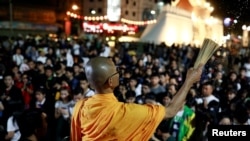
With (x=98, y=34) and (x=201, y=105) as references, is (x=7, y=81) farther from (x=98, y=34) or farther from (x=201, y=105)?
(x=98, y=34)

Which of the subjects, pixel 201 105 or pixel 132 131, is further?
pixel 201 105

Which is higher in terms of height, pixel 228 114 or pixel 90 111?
pixel 90 111

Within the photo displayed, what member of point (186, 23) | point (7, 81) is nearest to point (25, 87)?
point (7, 81)

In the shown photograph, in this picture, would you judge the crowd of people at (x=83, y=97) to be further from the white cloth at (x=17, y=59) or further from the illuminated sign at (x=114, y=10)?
the illuminated sign at (x=114, y=10)

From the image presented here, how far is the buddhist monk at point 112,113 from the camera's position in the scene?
2.79 meters

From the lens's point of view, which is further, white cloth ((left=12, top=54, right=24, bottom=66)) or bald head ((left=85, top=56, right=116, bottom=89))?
white cloth ((left=12, top=54, right=24, bottom=66))

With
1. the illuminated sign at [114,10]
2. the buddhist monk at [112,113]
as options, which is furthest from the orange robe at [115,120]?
the illuminated sign at [114,10]

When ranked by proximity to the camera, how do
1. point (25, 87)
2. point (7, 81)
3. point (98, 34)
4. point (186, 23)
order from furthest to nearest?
point (98, 34)
point (186, 23)
point (25, 87)
point (7, 81)

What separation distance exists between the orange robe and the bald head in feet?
0.38

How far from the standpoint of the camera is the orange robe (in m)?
2.79

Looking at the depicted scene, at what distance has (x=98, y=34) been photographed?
37906 mm

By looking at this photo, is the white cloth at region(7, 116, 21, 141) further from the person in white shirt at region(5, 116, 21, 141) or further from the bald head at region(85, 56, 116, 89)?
the bald head at region(85, 56, 116, 89)

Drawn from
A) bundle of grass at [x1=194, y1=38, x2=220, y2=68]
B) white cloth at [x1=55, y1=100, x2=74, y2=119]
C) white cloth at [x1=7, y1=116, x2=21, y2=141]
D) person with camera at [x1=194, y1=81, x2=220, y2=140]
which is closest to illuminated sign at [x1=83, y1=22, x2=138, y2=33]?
person with camera at [x1=194, y1=81, x2=220, y2=140]

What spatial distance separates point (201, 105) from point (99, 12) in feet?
175
